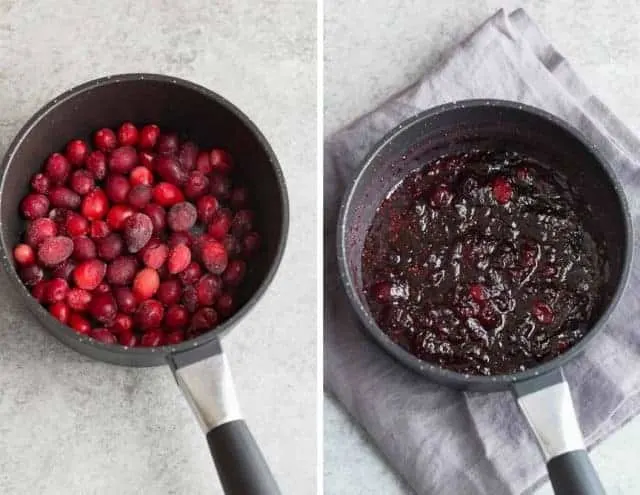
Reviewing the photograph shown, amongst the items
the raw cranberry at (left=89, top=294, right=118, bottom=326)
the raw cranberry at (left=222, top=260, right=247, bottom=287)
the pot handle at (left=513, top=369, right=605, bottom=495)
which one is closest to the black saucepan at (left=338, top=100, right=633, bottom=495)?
the pot handle at (left=513, top=369, right=605, bottom=495)

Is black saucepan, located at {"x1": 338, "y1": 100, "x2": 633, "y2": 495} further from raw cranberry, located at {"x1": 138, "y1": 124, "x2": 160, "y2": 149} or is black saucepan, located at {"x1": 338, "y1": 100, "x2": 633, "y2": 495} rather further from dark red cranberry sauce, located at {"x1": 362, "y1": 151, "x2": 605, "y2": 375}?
raw cranberry, located at {"x1": 138, "y1": 124, "x2": 160, "y2": 149}

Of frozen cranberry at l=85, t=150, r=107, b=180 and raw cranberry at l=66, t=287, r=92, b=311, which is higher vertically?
frozen cranberry at l=85, t=150, r=107, b=180

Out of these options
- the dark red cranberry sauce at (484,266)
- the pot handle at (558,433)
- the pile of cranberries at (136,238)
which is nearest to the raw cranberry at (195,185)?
the pile of cranberries at (136,238)

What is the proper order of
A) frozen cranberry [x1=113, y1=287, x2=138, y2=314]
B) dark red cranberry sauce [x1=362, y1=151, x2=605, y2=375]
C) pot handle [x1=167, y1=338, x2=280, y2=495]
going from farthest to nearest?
1. dark red cranberry sauce [x1=362, y1=151, x2=605, y2=375]
2. frozen cranberry [x1=113, y1=287, x2=138, y2=314]
3. pot handle [x1=167, y1=338, x2=280, y2=495]

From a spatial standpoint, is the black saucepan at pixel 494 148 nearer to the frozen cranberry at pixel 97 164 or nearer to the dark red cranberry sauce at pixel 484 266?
the dark red cranberry sauce at pixel 484 266

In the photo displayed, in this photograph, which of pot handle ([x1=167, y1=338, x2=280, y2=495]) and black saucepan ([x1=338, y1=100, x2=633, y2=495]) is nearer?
pot handle ([x1=167, y1=338, x2=280, y2=495])

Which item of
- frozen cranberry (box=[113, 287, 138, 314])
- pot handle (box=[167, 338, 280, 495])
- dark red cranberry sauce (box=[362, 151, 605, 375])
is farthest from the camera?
dark red cranberry sauce (box=[362, 151, 605, 375])
